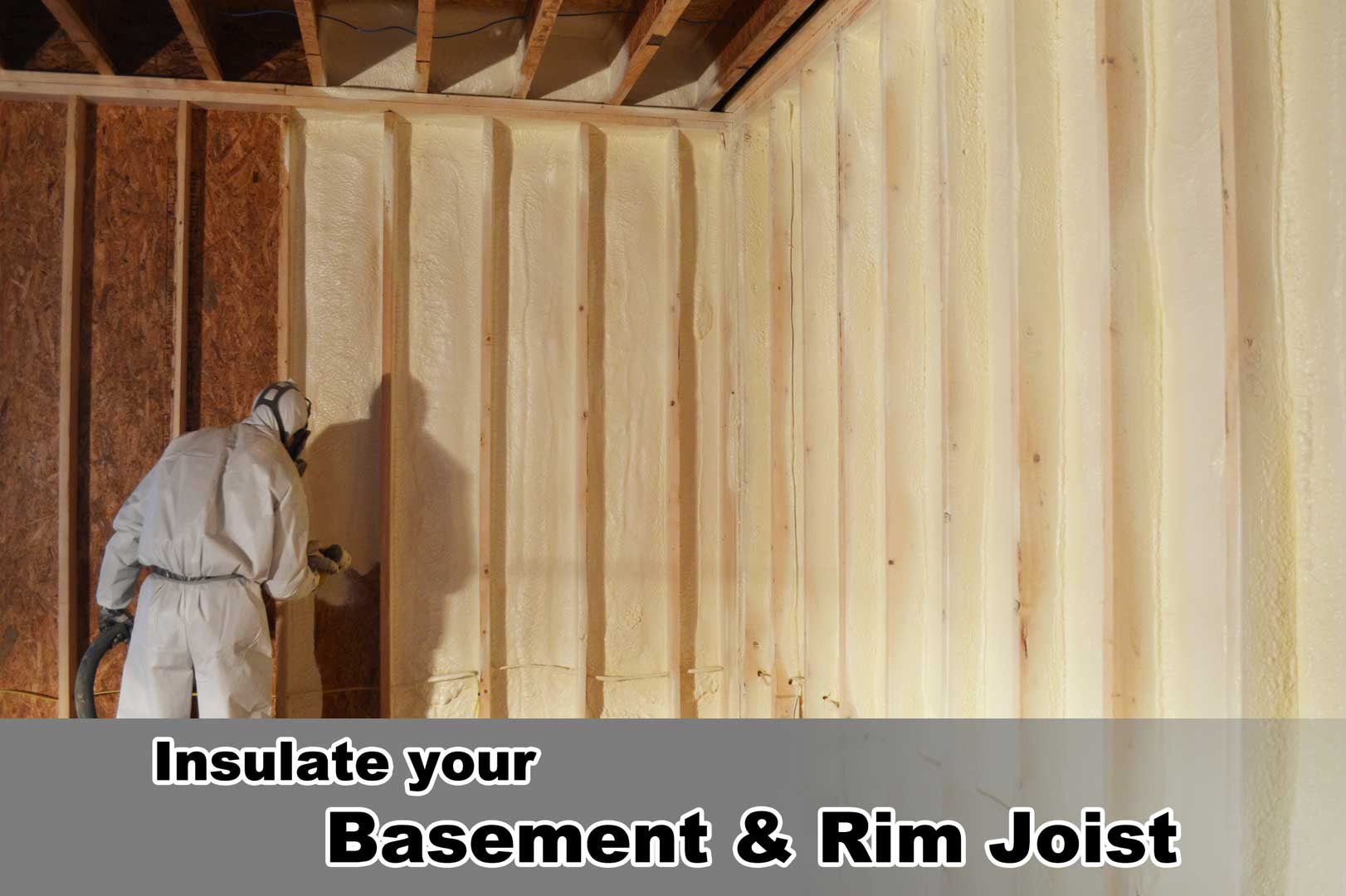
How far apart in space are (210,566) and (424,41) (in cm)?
206

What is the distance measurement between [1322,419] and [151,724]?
3534mm

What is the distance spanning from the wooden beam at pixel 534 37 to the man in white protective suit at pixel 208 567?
181 cm

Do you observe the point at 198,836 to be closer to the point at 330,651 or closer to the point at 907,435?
the point at 330,651

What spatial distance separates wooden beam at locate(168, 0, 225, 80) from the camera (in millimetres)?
3377

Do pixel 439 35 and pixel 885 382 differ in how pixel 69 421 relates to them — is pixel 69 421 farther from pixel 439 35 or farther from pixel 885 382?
pixel 885 382

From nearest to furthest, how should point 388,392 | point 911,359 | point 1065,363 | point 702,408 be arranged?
point 1065,363 < point 911,359 < point 388,392 < point 702,408

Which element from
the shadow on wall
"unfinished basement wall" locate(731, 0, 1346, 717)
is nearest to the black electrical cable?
"unfinished basement wall" locate(731, 0, 1346, 717)

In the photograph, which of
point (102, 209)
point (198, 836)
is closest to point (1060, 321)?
point (198, 836)

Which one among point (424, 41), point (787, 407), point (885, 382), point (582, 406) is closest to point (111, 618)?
point (582, 406)

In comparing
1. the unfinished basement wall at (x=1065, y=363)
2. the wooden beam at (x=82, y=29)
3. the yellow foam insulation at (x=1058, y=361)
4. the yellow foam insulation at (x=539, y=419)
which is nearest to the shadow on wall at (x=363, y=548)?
the yellow foam insulation at (x=539, y=419)

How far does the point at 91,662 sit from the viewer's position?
361 cm

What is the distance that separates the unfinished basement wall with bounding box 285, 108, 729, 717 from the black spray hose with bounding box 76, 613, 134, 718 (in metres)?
Result: 0.69

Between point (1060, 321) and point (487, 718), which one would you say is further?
point (487, 718)

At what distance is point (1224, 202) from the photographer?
1.86 m
